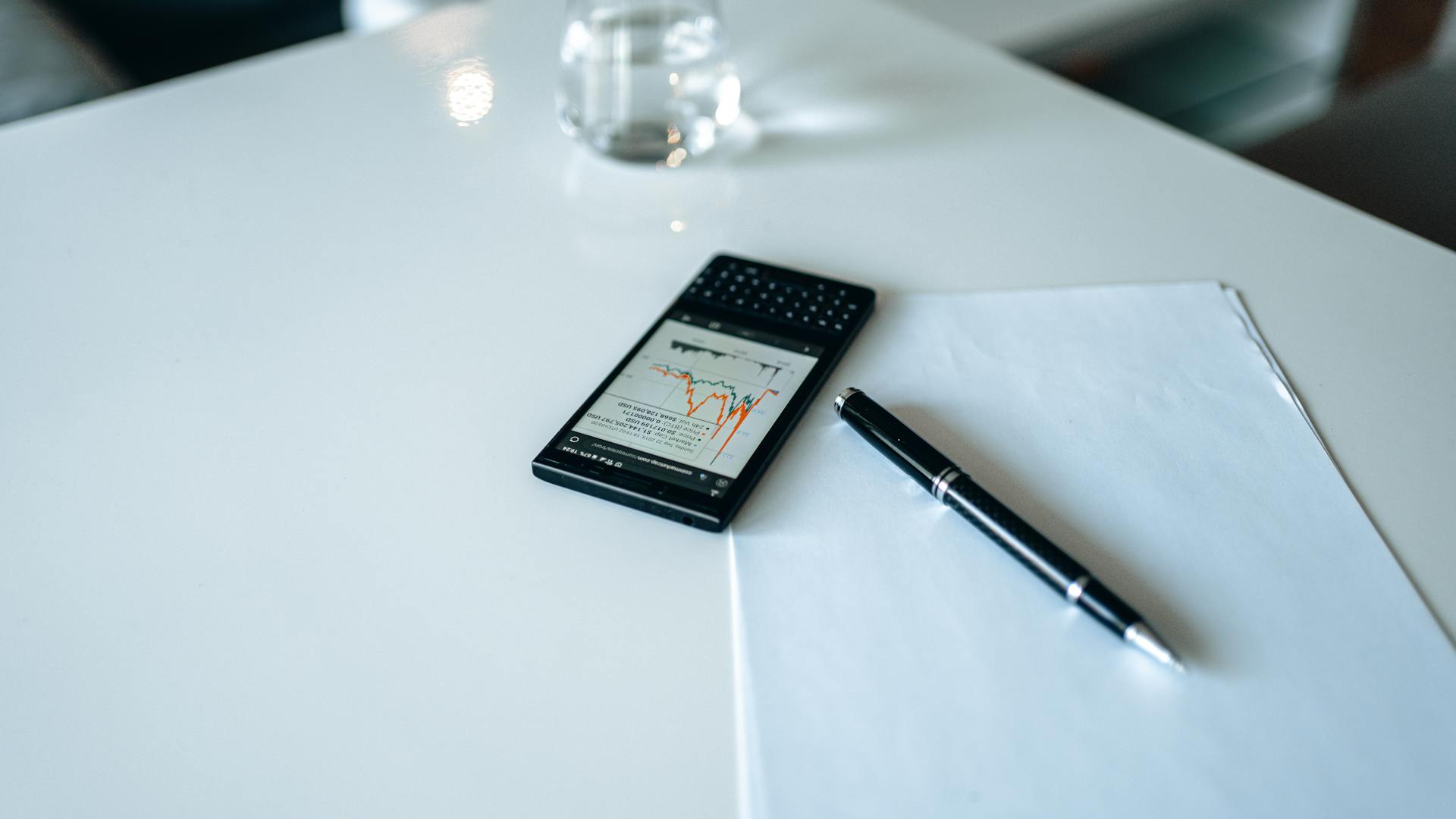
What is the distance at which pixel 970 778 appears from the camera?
1.29 feet

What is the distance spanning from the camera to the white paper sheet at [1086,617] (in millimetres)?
394

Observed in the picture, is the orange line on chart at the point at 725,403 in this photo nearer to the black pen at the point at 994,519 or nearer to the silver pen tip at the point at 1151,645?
the black pen at the point at 994,519

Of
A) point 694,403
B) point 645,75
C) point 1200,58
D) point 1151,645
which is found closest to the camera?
Answer: point 1151,645

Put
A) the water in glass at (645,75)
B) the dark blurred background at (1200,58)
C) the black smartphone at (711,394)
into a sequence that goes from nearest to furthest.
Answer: the black smartphone at (711,394) < the water in glass at (645,75) < the dark blurred background at (1200,58)

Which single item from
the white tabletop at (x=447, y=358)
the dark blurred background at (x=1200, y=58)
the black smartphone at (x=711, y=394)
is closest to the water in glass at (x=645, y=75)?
the white tabletop at (x=447, y=358)

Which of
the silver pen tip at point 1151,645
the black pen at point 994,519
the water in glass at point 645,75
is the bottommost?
the silver pen tip at point 1151,645

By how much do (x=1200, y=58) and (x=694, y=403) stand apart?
70.2 inches

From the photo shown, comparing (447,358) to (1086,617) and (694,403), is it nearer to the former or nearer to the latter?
(694,403)

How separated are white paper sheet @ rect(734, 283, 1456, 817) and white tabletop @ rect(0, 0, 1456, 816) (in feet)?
0.10

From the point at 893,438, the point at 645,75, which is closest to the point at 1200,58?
the point at 645,75

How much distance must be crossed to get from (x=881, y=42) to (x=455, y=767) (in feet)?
2.27

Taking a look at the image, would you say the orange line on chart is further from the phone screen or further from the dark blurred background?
the dark blurred background

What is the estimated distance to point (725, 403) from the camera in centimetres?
54

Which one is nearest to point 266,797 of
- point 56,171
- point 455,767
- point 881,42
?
point 455,767
